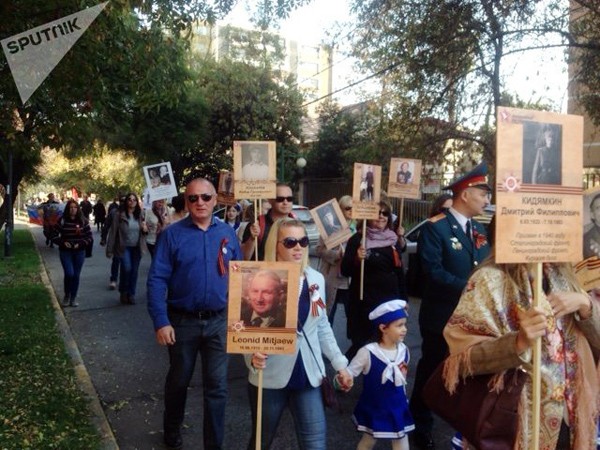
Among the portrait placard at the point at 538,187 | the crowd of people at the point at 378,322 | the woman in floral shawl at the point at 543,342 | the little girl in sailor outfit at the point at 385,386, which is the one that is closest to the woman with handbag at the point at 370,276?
the crowd of people at the point at 378,322

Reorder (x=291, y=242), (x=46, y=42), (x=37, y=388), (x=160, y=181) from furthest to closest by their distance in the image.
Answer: (x=160, y=181), (x=37, y=388), (x=46, y=42), (x=291, y=242)

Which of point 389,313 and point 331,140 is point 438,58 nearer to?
point 389,313

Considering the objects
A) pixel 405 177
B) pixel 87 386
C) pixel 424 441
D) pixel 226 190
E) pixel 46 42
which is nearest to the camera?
pixel 424 441

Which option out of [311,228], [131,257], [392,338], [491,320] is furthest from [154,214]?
[491,320]

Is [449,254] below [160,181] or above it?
below

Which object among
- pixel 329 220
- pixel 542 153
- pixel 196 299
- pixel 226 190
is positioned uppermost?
pixel 226 190

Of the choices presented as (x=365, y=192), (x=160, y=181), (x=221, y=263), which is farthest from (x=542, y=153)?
(x=160, y=181)

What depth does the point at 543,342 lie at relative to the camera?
Result: 263 centimetres

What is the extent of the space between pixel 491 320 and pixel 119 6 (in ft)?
14.5

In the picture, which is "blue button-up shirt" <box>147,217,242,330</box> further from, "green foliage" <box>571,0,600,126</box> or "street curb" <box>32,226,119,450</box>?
"green foliage" <box>571,0,600,126</box>

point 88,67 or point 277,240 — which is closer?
point 277,240

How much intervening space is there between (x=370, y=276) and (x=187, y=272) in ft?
6.81

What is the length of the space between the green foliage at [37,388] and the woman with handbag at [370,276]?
7.94 ft

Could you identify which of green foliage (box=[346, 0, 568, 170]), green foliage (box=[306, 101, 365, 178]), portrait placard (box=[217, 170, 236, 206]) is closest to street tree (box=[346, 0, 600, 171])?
green foliage (box=[346, 0, 568, 170])
